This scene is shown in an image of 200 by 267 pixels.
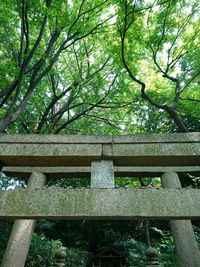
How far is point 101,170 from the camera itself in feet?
9.58

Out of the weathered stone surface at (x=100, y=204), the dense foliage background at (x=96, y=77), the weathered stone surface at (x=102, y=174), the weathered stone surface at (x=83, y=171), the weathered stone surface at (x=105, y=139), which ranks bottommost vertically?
the weathered stone surface at (x=100, y=204)

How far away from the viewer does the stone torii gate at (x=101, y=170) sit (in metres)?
2.33

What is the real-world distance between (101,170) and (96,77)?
321 inches

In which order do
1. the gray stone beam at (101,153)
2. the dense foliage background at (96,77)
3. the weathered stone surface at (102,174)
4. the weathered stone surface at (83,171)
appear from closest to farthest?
the weathered stone surface at (102,174), the gray stone beam at (101,153), the weathered stone surface at (83,171), the dense foliage background at (96,77)

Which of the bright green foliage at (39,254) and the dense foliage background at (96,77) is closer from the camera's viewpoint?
the dense foliage background at (96,77)

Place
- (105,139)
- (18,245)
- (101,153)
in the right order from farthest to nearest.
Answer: (18,245), (105,139), (101,153)

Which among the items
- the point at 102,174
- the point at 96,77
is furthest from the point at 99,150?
the point at 96,77

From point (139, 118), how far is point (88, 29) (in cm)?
561

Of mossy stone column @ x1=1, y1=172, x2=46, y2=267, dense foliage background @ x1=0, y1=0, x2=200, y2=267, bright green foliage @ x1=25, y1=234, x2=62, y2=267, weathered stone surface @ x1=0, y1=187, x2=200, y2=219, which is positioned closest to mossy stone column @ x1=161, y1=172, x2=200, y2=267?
dense foliage background @ x1=0, y1=0, x2=200, y2=267

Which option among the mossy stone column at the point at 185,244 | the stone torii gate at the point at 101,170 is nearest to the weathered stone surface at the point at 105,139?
the stone torii gate at the point at 101,170

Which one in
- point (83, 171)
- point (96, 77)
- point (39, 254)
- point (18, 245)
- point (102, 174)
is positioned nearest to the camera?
point (102, 174)

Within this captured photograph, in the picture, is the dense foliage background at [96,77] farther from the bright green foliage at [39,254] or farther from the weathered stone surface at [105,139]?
the weathered stone surface at [105,139]

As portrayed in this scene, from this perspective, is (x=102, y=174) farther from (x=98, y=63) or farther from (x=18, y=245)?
(x=98, y=63)

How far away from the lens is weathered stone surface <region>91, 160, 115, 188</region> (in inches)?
105
